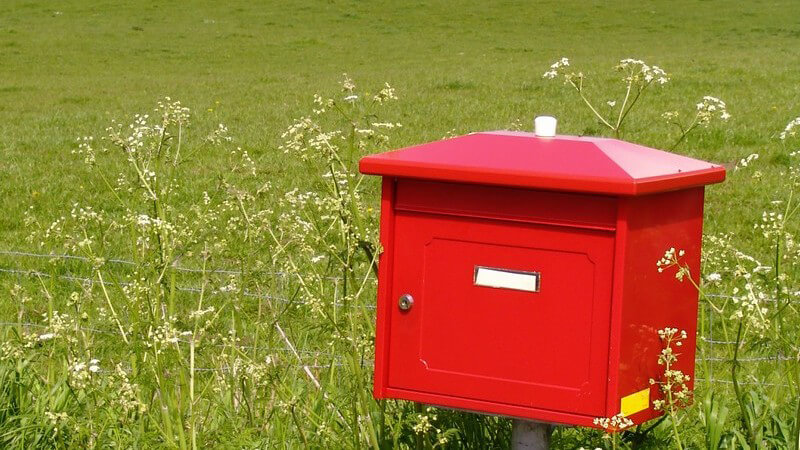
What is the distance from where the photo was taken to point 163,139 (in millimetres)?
4043

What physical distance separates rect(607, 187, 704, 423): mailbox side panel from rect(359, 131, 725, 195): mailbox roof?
0.09 meters

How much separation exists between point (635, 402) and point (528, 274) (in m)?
0.46

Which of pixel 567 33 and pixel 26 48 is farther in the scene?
pixel 567 33

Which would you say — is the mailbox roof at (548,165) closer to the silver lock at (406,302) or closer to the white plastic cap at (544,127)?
the white plastic cap at (544,127)

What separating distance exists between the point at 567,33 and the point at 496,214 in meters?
27.8

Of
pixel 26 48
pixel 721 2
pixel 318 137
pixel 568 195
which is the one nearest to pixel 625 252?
pixel 568 195

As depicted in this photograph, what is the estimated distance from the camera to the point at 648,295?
3576 millimetres


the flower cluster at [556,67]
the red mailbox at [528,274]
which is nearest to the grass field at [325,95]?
the red mailbox at [528,274]

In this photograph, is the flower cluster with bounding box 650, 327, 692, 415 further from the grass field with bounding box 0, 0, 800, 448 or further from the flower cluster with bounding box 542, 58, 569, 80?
the flower cluster with bounding box 542, 58, 569, 80

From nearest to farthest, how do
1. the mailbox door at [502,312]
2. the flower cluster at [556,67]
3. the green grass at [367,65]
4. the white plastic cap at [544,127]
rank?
the mailbox door at [502,312] < the white plastic cap at [544,127] < the flower cluster at [556,67] < the green grass at [367,65]

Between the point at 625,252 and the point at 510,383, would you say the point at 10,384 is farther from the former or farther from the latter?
the point at 625,252

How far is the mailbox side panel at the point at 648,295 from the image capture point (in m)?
3.43

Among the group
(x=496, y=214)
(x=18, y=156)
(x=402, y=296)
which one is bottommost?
(x=18, y=156)

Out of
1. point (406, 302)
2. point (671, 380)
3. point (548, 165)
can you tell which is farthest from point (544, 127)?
point (671, 380)
